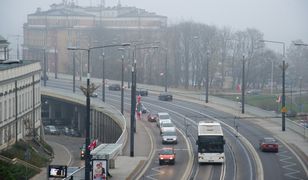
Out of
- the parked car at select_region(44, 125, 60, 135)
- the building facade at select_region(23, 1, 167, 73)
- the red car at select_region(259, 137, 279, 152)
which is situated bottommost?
the parked car at select_region(44, 125, 60, 135)

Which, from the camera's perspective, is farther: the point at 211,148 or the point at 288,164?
the point at 288,164

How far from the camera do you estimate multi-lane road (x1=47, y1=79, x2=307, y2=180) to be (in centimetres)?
3700

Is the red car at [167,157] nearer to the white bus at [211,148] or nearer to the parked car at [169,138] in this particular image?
the white bus at [211,148]

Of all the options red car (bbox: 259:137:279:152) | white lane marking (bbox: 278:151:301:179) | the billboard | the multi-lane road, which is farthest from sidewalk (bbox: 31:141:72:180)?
white lane marking (bbox: 278:151:301:179)

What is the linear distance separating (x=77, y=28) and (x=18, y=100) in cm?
8514

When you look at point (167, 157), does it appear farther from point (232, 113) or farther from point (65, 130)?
point (65, 130)

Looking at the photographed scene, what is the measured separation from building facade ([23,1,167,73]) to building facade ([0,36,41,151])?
215ft

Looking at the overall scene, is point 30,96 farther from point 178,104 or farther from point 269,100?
point 269,100

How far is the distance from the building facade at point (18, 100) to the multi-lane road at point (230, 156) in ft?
28.9

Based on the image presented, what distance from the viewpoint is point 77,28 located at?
447 ft

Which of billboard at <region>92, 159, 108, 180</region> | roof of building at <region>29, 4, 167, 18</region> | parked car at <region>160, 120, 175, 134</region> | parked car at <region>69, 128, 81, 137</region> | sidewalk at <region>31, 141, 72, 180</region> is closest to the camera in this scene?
billboard at <region>92, 159, 108, 180</region>

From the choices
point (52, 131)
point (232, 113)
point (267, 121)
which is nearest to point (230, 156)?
point (267, 121)

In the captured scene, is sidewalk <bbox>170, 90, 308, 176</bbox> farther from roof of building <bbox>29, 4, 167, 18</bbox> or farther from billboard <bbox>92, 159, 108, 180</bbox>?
roof of building <bbox>29, 4, 167, 18</bbox>

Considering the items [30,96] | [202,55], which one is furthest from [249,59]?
[30,96]
